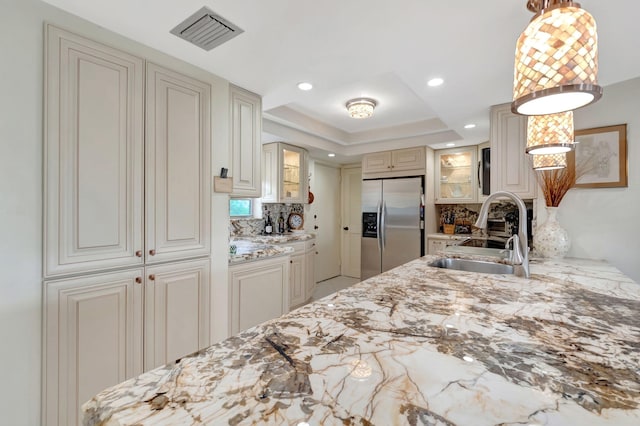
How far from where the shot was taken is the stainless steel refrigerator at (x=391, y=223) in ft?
12.5

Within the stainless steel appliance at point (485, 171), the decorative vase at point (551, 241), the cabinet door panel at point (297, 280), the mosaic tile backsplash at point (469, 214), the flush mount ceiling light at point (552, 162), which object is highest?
the stainless steel appliance at point (485, 171)

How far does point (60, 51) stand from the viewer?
4.19ft

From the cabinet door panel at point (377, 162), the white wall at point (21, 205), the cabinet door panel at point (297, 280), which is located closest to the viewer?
the white wall at point (21, 205)

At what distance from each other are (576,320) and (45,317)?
2052mm

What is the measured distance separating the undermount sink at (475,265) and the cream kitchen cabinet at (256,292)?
1.32 meters

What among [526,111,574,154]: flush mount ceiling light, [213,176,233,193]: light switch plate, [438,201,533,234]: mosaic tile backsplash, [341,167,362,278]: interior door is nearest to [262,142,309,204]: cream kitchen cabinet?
[341,167,362,278]: interior door

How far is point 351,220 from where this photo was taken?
16.7 ft

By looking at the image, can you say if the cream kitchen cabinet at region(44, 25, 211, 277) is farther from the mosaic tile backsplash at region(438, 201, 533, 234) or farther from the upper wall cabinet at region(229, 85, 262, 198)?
the mosaic tile backsplash at region(438, 201, 533, 234)

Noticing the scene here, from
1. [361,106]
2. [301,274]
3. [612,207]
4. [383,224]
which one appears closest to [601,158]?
[612,207]

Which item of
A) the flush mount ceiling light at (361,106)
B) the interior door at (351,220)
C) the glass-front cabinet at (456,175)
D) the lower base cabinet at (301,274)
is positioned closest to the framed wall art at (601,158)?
the glass-front cabinet at (456,175)

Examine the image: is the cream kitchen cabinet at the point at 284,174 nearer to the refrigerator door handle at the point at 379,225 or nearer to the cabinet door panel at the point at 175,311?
the refrigerator door handle at the point at 379,225

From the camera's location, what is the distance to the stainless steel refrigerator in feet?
12.5

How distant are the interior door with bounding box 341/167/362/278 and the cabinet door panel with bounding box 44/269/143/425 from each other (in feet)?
12.6

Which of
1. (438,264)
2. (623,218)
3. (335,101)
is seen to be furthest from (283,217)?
(623,218)
